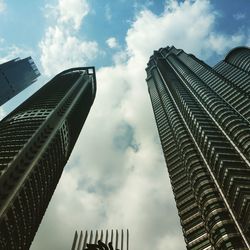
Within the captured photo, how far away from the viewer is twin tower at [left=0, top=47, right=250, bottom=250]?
86.9 meters

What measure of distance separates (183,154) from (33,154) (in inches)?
1888

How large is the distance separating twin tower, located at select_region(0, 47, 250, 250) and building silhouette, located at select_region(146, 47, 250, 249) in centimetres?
24

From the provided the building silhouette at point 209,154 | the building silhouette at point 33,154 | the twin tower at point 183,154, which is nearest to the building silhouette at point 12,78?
the twin tower at point 183,154

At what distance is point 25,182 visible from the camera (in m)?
97.8

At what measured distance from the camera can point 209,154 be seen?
105 meters

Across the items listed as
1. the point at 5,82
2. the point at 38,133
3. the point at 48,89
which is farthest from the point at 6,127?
the point at 5,82

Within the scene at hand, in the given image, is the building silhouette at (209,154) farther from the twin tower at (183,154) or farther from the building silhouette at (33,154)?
the building silhouette at (33,154)

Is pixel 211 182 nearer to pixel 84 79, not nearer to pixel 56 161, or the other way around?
pixel 56 161

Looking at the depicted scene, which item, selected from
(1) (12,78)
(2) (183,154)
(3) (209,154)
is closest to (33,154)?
(2) (183,154)

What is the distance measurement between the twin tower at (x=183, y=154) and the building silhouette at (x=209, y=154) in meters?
0.24

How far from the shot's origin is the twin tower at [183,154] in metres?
86.9

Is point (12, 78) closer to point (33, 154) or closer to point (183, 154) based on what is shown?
point (33, 154)

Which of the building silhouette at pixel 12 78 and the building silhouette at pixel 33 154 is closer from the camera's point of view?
the building silhouette at pixel 33 154

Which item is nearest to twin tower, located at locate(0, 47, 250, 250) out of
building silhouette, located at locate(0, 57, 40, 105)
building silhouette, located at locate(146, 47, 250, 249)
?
building silhouette, located at locate(146, 47, 250, 249)
